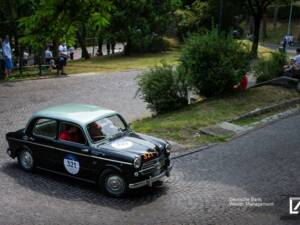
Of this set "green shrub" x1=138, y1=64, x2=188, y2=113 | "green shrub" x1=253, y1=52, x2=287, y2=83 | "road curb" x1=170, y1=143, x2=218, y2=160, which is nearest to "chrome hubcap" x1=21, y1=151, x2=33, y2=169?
"road curb" x1=170, y1=143, x2=218, y2=160

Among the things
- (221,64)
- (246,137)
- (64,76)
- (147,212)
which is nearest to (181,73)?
(221,64)

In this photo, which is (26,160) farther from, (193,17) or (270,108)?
(193,17)

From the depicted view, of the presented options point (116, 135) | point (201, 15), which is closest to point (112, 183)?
point (116, 135)

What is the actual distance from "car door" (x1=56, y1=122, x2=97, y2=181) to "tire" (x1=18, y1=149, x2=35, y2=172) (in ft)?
2.91

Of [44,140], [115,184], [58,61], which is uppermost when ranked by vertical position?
[44,140]

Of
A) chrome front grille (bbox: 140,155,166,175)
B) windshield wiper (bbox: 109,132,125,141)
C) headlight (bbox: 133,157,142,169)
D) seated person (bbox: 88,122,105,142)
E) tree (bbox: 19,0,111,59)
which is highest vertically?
tree (bbox: 19,0,111,59)

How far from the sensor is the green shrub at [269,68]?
22969 millimetres

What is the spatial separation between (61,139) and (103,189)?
1579 millimetres

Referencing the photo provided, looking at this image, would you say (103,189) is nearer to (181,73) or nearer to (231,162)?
(231,162)

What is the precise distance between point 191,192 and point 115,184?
165 centimetres

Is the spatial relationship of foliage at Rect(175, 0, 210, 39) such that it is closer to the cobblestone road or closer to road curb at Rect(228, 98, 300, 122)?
road curb at Rect(228, 98, 300, 122)

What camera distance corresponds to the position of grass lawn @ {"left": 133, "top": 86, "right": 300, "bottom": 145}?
14.9 m

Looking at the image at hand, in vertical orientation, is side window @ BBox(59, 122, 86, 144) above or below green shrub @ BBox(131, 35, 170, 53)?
above

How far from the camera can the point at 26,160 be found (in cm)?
1183
